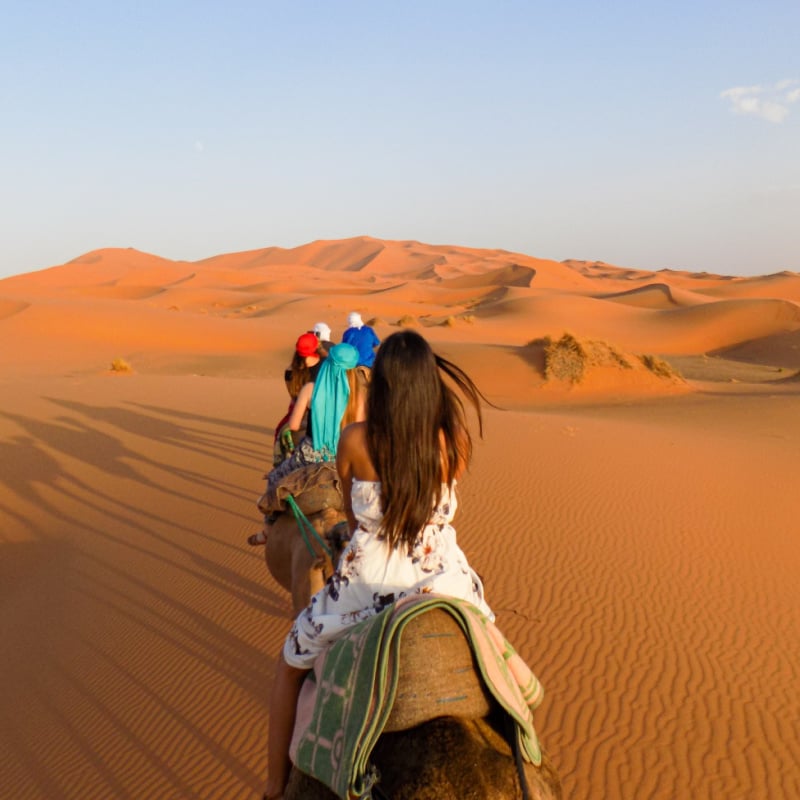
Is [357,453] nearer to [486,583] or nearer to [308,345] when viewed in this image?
[308,345]

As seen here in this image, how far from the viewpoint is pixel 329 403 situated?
5617 mm

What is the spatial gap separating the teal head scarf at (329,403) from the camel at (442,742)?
3137 millimetres

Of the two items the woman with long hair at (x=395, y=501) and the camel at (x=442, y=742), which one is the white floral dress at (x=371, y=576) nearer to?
the woman with long hair at (x=395, y=501)

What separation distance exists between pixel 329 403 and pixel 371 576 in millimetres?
2921

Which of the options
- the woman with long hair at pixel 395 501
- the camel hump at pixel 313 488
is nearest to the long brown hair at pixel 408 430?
the woman with long hair at pixel 395 501

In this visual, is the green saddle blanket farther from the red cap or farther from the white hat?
the white hat

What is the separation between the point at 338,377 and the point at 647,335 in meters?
43.1

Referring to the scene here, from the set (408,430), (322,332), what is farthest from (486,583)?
(408,430)

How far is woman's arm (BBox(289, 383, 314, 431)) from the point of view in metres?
6.08

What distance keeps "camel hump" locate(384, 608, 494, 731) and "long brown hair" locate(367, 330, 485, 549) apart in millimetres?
377

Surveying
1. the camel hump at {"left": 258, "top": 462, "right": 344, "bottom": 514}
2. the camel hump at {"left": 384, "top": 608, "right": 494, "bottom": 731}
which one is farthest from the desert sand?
the camel hump at {"left": 384, "top": 608, "right": 494, "bottom": 731}

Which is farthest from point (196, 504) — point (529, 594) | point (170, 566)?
point (529, 594)

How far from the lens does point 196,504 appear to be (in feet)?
33.5

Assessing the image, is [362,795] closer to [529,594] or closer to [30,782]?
[30,782]
